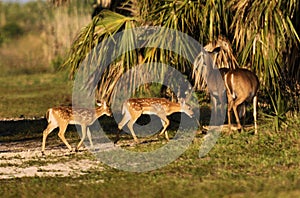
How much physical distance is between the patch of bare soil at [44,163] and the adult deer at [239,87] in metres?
2.74

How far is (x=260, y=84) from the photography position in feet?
52.5

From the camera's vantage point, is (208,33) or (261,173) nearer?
(261,173)

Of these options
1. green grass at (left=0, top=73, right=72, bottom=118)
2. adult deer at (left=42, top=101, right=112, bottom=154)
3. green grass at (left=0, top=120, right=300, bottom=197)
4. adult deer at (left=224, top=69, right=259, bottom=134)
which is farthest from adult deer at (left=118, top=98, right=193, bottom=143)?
green grass at (left=0, top=73, right=72, bottom=118)

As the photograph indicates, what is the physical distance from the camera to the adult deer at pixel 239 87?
14.5 metres

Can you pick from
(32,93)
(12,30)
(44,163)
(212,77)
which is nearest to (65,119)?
(44,163)

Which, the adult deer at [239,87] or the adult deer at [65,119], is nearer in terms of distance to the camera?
the adult deer at [65,119]

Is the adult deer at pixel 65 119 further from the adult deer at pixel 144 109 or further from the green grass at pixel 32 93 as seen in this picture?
the green grass at pixel 32 93

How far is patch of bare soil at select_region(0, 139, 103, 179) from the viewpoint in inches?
473

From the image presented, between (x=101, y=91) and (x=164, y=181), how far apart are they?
671 centimetres

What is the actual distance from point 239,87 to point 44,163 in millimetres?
3802

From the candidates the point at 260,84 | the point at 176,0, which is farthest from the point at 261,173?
the point at 176,0

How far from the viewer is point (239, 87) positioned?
14.5 metres

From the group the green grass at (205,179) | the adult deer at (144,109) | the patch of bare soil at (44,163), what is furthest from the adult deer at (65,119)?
the green grass at (205,179)

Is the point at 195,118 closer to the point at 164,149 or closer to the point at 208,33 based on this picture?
the point at 208,33
